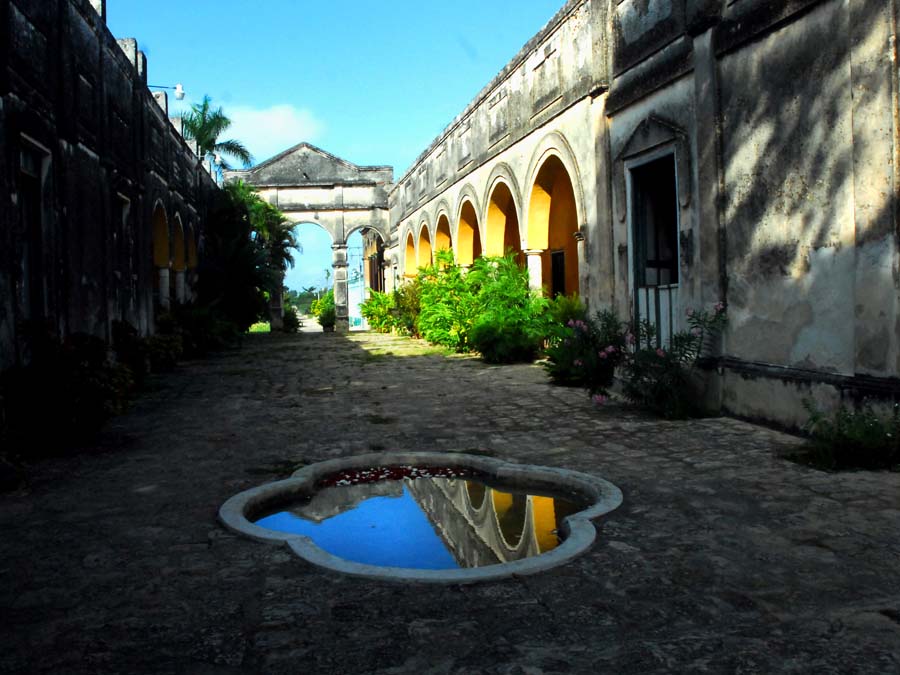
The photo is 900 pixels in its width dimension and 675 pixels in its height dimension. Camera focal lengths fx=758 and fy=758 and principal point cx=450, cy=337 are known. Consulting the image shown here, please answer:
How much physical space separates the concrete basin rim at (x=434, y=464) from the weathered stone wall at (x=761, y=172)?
88.8 inches

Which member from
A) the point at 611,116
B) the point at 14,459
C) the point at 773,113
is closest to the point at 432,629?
the point at 14,459

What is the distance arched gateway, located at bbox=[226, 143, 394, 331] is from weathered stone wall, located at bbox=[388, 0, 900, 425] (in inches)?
762

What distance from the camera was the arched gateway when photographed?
94.3ft

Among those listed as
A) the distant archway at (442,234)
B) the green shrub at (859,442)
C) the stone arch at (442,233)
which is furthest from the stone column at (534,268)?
the green shrub at (859,442)

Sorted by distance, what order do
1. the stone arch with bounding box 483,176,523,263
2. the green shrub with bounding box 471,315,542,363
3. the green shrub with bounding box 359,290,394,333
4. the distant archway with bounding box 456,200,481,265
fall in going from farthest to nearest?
1. the green shrub with bounding box 359,290,394,333
2. the distant archway with bounding box 456,200,481,265
3. the stone arch with bounding box 483,176,523,263
4. the green shrub with bounding box 471,315,542,363

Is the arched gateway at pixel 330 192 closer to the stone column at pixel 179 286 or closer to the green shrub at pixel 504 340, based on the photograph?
the stone column at pixel 179 286

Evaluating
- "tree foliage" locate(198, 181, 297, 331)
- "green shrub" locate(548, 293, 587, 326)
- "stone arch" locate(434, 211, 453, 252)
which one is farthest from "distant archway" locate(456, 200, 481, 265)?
"green shrub" locate(548, 293, 587, 326)

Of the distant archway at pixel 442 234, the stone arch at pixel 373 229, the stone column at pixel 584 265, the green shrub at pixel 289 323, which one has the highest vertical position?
the stone arch at pixel 373 229

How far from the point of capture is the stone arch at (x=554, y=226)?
12266 millimetres

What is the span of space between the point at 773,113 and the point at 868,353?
2.10m

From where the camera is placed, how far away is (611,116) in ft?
29.9

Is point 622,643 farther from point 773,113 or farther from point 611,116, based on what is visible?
point 611,116

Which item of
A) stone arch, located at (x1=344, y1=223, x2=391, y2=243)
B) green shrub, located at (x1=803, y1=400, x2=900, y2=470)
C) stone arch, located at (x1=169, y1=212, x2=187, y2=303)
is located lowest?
green shrub, located at (x1=803, y1=400, x2=900, y2=470)

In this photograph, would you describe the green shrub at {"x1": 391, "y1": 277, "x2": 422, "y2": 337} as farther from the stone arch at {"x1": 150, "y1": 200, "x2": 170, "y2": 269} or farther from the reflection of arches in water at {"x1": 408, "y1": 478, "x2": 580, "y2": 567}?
the reflection of arches in water at {"x1": 408, "y1": 478, "x2": 580, "y2": 567}
